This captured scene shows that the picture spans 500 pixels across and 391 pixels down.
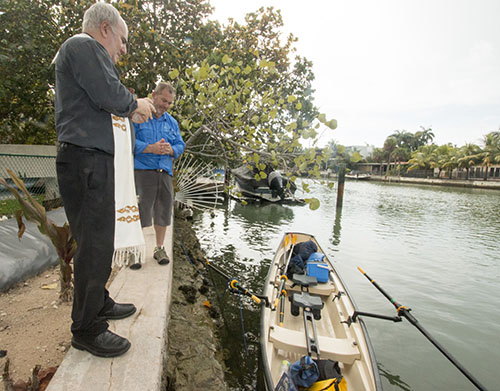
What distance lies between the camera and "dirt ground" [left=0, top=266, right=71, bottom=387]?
211cm

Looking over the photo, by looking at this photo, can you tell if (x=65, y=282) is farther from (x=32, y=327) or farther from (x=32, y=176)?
(x=32, y=176)

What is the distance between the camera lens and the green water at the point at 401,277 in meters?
4.17

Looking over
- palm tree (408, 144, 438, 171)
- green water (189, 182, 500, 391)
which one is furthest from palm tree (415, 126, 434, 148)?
green water (189, 182, 500, 391)

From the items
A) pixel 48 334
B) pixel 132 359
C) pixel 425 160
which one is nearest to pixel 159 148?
pixel 48 334

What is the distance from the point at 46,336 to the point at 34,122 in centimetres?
971

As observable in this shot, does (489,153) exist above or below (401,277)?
above

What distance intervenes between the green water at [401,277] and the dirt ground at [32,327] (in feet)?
6.89

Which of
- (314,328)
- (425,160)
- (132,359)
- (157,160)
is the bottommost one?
(314,328)

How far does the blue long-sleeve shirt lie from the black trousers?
1581 millimetres

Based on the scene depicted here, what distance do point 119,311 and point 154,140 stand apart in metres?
2.01

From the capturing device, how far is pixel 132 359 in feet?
6.26

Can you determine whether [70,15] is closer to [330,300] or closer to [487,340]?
[330,300]

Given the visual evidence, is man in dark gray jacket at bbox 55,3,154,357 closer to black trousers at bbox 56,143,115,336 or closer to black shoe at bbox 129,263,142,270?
black trousers at bbox 56,143,115,336

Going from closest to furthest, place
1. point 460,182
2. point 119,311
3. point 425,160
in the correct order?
point 119,311, point 460,182, point 425,160
